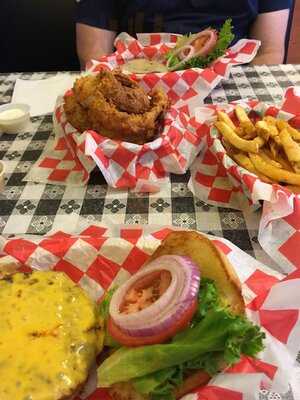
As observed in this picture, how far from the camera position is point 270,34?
9.72 ft

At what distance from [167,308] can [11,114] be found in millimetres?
1601

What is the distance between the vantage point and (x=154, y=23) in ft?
9.75

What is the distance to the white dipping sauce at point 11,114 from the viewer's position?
86.1 inches

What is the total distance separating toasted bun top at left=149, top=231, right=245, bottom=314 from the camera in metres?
1.05

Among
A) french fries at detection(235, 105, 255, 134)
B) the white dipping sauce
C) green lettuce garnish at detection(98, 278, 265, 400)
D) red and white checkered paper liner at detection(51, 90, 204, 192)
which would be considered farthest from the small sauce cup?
green lettuce garnish at detection(98, 278, 265, 400)

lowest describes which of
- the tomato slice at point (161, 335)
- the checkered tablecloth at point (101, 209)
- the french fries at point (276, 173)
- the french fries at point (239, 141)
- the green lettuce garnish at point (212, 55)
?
the checkered tablecloth at point (101, 209)

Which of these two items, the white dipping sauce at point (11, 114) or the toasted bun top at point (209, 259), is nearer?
the toasted bun top at point (209, 259)

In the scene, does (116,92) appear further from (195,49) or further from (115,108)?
(195,49)

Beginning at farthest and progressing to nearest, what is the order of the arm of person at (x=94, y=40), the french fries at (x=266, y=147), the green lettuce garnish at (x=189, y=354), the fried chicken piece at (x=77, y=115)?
the arm of person at (x=94, y=40), the fried chicken piece at (x=77, y=115), the french fries at (x=266, y=147), the green lettuce garnish at (x=189, y=354)

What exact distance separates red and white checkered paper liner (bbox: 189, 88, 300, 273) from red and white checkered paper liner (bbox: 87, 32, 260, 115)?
0.31m

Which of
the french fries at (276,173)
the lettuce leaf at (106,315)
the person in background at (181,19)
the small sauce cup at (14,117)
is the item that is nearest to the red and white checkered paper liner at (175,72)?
the person in background at (181,19)

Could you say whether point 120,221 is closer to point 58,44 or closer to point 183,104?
point 183,104

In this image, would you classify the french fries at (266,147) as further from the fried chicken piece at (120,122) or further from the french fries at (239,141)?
the fried chicken piece at (120,122)

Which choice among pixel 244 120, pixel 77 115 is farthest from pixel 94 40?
pixel 244 120
